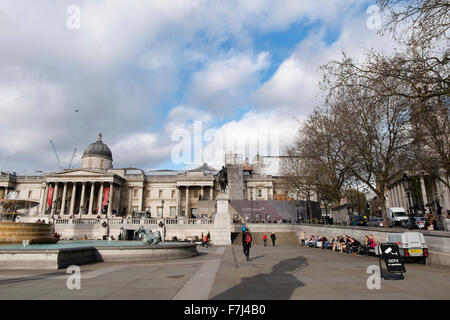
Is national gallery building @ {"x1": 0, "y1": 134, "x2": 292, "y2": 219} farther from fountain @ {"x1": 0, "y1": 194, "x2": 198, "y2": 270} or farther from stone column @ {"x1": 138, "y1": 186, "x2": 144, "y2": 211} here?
fountain @ {"x1": 0, "y1": 194, "x2": 198, "y2": 270}

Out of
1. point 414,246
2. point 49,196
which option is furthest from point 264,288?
point 49,196

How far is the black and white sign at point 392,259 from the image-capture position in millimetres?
8659

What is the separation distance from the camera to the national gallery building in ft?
236

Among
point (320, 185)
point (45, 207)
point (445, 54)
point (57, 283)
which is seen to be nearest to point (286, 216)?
point (320, 185)

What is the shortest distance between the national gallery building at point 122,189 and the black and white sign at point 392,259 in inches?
2448

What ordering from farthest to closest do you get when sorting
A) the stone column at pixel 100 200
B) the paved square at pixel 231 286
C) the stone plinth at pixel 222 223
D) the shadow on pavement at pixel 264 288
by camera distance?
the stone column at pixel 100 200 < the stone plinth at pixel 222 223 < the paved square at pixel 231 286 < the shadow on pavement at pixel 264 288

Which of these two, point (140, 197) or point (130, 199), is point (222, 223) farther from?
point (130, 199)

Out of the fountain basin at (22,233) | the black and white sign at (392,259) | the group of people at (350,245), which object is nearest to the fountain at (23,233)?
the fountain basin at (22,233)

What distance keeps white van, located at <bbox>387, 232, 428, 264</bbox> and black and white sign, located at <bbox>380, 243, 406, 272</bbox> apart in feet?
15.3

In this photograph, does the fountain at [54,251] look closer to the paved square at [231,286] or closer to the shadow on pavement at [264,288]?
the paved square at [231,286]

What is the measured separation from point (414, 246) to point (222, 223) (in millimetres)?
18144

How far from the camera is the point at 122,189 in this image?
8031 cm

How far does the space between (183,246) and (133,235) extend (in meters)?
24.5
